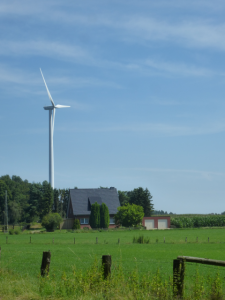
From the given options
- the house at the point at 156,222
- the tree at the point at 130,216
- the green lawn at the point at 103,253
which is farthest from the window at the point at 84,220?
the green lawn at the point at 103,253

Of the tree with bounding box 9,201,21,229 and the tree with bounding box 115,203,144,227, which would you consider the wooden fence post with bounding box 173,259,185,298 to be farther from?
the tree with bounding box 9,201,21,229

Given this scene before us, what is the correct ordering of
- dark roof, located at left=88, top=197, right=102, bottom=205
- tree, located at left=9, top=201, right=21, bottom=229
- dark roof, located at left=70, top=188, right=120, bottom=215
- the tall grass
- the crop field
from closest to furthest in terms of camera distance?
the tall grass
the crop field
dark roof, located at left=70, top=188, right=120, bottom=215
dark roof, located at left=88, top=197, right=102, bottom=205
tree, located at left=9, top=201, right=21, bottom=229

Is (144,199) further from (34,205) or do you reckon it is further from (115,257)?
(115,257)

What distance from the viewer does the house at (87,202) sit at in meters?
82.0

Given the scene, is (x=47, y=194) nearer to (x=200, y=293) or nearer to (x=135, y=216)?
(x=135, y=216)

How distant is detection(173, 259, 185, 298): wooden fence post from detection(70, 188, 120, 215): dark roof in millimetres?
74738

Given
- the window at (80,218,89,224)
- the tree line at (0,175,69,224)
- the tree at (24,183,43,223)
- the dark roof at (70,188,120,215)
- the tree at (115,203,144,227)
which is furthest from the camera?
the tree at (24,183,43,223)

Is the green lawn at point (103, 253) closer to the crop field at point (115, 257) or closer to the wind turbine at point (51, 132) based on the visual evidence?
the crop field at point (115, 257)

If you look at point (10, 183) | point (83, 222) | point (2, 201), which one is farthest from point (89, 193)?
point (10, 183)

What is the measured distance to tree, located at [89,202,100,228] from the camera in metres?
77.2

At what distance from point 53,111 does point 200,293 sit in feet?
253

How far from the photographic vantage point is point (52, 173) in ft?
268

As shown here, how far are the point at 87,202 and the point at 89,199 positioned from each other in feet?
2.63

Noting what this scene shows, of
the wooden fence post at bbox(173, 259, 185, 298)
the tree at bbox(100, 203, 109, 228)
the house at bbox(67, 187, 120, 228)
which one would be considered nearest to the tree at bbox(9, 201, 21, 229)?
the house at bbox(67, 187, 120, 228)
